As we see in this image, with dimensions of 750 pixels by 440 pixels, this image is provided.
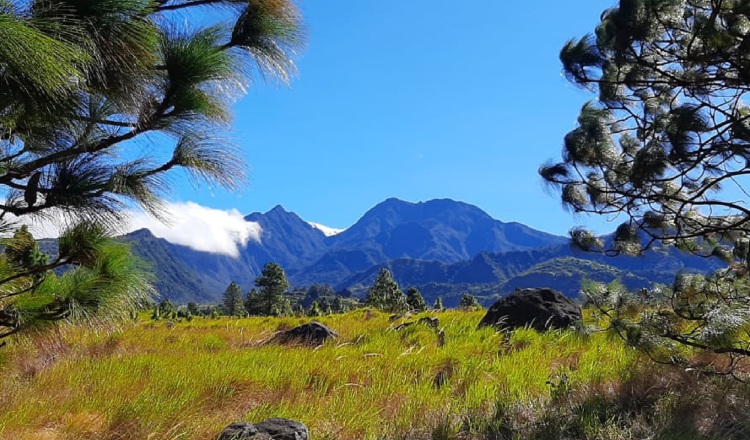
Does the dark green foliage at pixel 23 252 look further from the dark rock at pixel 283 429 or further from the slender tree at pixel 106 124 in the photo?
the dark rock at pixel 283 429

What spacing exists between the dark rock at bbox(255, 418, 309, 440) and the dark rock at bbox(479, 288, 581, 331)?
22.7ft

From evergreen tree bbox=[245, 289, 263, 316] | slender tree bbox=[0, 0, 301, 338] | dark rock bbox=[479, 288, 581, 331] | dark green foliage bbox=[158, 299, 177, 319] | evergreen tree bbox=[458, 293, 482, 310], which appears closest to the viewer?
slender tree bbox=[0, 0, 301, 338]

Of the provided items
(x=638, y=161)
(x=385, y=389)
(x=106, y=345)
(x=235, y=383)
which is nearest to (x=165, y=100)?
(x=235, y=383)

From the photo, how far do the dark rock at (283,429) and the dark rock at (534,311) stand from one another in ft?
22.7

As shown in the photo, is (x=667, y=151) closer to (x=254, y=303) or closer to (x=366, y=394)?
(x=366, y=394)

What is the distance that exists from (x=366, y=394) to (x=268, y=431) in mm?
1778

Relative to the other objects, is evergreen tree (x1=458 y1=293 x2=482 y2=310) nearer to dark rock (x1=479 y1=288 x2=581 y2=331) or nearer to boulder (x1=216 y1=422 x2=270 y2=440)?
dark rock (x1=479 y1=288 x2=581 y2=331)

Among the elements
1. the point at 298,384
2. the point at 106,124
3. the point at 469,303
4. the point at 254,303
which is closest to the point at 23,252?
the point at 106,124

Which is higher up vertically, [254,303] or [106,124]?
[106,124]

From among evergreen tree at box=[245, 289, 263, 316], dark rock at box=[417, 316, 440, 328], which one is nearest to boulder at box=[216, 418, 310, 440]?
dark rock at box=[417, 316, 440, 328]

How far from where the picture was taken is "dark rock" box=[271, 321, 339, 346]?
8.96 m

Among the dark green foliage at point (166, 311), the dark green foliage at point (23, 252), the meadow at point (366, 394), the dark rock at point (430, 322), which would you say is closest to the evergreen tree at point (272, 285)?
the dark green foliage at point (166, 311)

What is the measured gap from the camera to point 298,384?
5367 mm

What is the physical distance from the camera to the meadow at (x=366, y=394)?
378 cm
